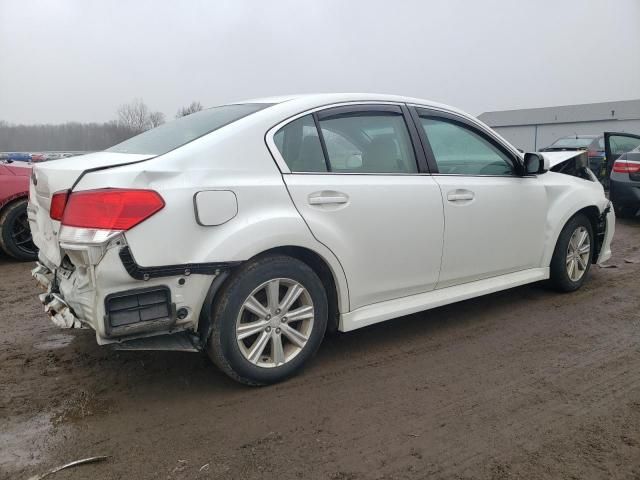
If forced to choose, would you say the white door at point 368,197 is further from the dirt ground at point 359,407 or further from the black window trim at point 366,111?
the dirt ground at point 359,407

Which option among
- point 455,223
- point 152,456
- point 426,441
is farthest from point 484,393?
point 152,456

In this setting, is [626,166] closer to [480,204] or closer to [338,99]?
[480,204]

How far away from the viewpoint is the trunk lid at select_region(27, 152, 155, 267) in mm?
2738

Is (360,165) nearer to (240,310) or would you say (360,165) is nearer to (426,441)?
(240,310)

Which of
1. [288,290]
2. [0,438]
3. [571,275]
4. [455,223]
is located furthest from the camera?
[571,275]

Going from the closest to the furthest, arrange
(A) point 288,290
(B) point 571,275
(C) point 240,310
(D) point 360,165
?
(C) point 240,310 < (A) point 288,290 < (D) point 360,165 < (B) point 571,275

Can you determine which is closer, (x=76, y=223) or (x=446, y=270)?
(x=76, y=223)

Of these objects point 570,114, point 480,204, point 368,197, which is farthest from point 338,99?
point 570,114

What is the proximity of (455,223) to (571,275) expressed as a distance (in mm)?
1737

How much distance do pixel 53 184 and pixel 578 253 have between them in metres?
4.21

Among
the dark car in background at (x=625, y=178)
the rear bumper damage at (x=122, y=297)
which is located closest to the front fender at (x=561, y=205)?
the rear bumper damage at (x=122, y=297)

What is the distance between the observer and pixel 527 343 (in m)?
3.69

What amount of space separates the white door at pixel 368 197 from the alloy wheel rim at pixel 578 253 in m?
1.75

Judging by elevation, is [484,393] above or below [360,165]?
below
